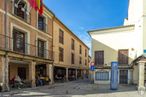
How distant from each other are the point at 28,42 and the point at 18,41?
3.23ft

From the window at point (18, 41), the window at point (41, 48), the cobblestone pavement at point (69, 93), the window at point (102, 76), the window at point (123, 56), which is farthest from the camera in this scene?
the window at point (102, 76)

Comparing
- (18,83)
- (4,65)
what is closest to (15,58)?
(4,65)

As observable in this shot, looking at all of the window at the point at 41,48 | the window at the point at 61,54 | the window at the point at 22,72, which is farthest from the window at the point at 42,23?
the window at the point at 61,54

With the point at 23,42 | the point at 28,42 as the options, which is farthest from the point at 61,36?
the point at 23,42

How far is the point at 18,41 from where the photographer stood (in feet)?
70.5

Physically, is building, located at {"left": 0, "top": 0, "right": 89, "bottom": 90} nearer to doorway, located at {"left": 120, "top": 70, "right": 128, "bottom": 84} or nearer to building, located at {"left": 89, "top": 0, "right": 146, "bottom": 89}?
building, located at {"left": 89, "top": 0, "right": 146, "bottom": 89}

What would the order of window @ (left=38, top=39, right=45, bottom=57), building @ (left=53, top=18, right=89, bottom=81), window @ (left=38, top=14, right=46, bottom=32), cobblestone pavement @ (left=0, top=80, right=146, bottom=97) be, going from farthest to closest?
building @ (left=53, top=18, right=89, bottom=81), window @ (left=38, top=14, right=46, bottom=32), window @ (left=38, top=39, right=45, bottom=57), cobblestone pavement @ (left=0, top=80, right=146, bottom=97)

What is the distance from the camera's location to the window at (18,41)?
68.1 ft

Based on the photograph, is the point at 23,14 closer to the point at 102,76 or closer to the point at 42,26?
the point at 42,26

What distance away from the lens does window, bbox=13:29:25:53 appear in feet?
68.1

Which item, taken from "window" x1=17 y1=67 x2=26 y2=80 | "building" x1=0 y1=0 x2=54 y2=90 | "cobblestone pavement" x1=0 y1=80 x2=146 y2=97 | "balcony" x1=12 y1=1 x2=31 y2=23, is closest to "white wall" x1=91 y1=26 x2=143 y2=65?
"building" x1=0 y1=0 x2=54 y2=90

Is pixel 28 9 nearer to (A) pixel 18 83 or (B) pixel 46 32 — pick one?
(B) pixel 46 32

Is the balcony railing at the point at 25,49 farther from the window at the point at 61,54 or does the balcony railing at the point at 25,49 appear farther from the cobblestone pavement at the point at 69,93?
Result: the window at the point at 61,54

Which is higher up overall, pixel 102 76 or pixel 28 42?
pixel 28 42
